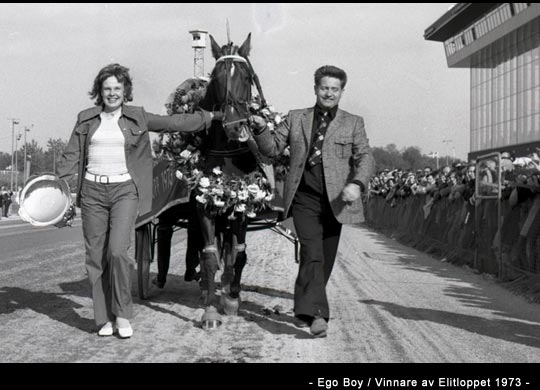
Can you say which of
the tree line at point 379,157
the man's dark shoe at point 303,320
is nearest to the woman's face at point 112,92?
the man's dark shoe at point 303,320

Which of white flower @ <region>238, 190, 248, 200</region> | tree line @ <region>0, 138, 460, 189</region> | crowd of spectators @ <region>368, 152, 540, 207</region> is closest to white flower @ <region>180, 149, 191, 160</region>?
white flower @ <region>238, 190, 248, 200</region>

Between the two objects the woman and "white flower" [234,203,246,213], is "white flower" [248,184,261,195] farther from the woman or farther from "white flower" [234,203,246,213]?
the woman

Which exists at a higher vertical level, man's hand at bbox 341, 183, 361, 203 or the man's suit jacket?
the man's suit jacket

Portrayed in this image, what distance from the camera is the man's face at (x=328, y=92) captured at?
5953mm

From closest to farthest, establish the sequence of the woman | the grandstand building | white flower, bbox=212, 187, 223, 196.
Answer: the woman
white flower, bbox=212, 187, 223, 196
the grandstand building

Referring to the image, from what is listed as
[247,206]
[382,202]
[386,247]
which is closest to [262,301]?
[247,206]

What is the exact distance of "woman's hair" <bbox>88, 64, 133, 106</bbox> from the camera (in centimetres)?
596

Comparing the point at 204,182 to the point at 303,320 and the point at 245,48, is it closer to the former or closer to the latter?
the point at 245,48

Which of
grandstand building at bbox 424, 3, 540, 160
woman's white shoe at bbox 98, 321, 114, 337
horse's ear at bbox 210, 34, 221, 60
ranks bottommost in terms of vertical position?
woman's white shoe at bbox 98, 321, 114, 337

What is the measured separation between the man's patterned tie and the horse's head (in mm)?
555

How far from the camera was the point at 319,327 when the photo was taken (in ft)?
18.8

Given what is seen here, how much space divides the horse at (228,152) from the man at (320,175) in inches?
16.3

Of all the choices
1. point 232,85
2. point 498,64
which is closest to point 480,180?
point 232,85

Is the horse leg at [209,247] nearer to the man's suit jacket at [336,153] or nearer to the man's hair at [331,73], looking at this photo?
the man's suit jacket at [336,153]
